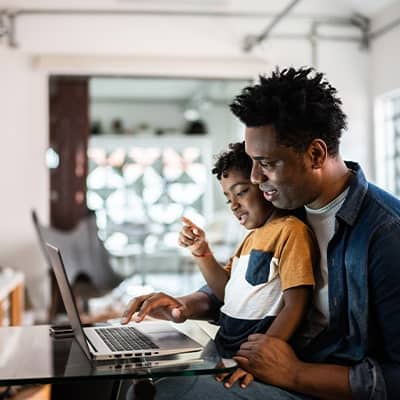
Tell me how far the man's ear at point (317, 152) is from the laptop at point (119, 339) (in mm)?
470

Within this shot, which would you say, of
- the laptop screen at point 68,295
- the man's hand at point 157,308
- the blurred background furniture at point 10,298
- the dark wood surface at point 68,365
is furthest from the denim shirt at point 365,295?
the blurred background furniture at point 10,298

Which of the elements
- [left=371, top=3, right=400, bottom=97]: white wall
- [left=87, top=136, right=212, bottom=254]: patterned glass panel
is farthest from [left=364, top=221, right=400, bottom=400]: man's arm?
[left=87, top=136, right=212, bottom=254]: patterned glass panel

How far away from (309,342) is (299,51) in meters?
4.26

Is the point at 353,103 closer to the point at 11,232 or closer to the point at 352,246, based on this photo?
the point at 11,232

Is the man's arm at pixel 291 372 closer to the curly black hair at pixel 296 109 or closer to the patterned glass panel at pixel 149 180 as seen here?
the curly black hair at pixel 296 109

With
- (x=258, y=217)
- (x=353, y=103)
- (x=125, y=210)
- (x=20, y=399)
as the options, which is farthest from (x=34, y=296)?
(x=125, y=210)

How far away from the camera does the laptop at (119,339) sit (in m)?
1.39

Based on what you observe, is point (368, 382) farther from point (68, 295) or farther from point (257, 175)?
point (68, 295)

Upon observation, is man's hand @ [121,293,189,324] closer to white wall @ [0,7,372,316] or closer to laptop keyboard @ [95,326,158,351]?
laptop keyboard @ [95,326,158,351]

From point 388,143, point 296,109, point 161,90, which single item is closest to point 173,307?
point 296,109

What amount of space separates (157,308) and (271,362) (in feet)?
1.32

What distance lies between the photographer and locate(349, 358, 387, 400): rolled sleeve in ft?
4.51

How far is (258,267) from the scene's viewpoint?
1.58 metres

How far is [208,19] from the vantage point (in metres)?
5.33
